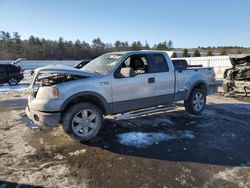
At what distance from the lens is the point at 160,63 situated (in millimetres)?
6434

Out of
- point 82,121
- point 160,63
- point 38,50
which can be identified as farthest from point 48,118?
point 38,50

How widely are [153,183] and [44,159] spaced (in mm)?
1988

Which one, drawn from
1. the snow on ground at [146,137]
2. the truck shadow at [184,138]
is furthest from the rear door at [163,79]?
the snow on ground at [146,137]

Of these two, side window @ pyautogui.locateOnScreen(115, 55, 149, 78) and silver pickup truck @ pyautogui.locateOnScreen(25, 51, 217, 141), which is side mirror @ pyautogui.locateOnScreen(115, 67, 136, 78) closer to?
silver pickup truck @ pyautogui.locateOnScreen(25, 51, 217, 141)

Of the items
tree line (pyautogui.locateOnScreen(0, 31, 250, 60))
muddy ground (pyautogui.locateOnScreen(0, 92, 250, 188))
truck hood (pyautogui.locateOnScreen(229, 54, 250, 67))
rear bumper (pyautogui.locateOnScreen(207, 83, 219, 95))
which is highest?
tree line (pyautogui.locateOnScreen(0, 31, 250, 60))

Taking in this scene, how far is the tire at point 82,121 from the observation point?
4.90m

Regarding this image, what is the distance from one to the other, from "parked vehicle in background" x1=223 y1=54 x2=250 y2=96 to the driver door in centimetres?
640

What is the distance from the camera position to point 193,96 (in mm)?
7348

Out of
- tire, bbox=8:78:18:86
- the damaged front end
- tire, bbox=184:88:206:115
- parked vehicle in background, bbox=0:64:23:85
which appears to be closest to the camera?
the damaged front end

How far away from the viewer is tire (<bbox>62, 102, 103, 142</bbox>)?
4.90m

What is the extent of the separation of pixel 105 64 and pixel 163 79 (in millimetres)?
1582

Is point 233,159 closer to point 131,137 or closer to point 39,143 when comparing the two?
point 131,137

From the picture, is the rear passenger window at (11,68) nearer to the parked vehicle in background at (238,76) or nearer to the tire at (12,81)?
the tire at (12,81)

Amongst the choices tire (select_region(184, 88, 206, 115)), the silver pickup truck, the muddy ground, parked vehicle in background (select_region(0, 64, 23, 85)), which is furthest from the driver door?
parked vehicle in background (select_region(0, 64, 23, 85))
